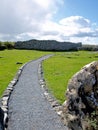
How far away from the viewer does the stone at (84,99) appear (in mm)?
12688

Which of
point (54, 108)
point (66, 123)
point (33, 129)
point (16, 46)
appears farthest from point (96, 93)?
point (16, 46)

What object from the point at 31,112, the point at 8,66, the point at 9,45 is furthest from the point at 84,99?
the point at 9,45

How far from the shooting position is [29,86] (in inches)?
1014

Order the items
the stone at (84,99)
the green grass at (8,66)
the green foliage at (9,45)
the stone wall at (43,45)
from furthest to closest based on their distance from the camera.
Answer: the stone wall at (43,45) → the green foliage at (9,45) → the green grass at (8,66) → the stone at (84,99)

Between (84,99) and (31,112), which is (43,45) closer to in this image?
(31,112)

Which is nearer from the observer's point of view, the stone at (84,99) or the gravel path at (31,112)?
the stone at (84,99)

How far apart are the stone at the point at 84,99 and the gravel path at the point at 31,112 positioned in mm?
1449

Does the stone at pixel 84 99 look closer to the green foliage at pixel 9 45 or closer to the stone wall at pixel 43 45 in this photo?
the green foliage at pixel 9 45

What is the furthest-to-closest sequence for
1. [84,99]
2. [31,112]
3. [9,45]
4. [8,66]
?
[9,45]
[8,66]
[31,112]
[84,99]

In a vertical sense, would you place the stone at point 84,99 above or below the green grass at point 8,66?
above

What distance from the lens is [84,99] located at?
13.0 meters

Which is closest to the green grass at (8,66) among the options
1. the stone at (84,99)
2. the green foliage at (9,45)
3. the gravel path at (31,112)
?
the gravel path at (31,112)

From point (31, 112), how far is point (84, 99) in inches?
194

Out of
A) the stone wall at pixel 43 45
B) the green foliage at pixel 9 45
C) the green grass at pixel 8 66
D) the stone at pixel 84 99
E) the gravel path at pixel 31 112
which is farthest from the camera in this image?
the stone wall at pixel 43 45
